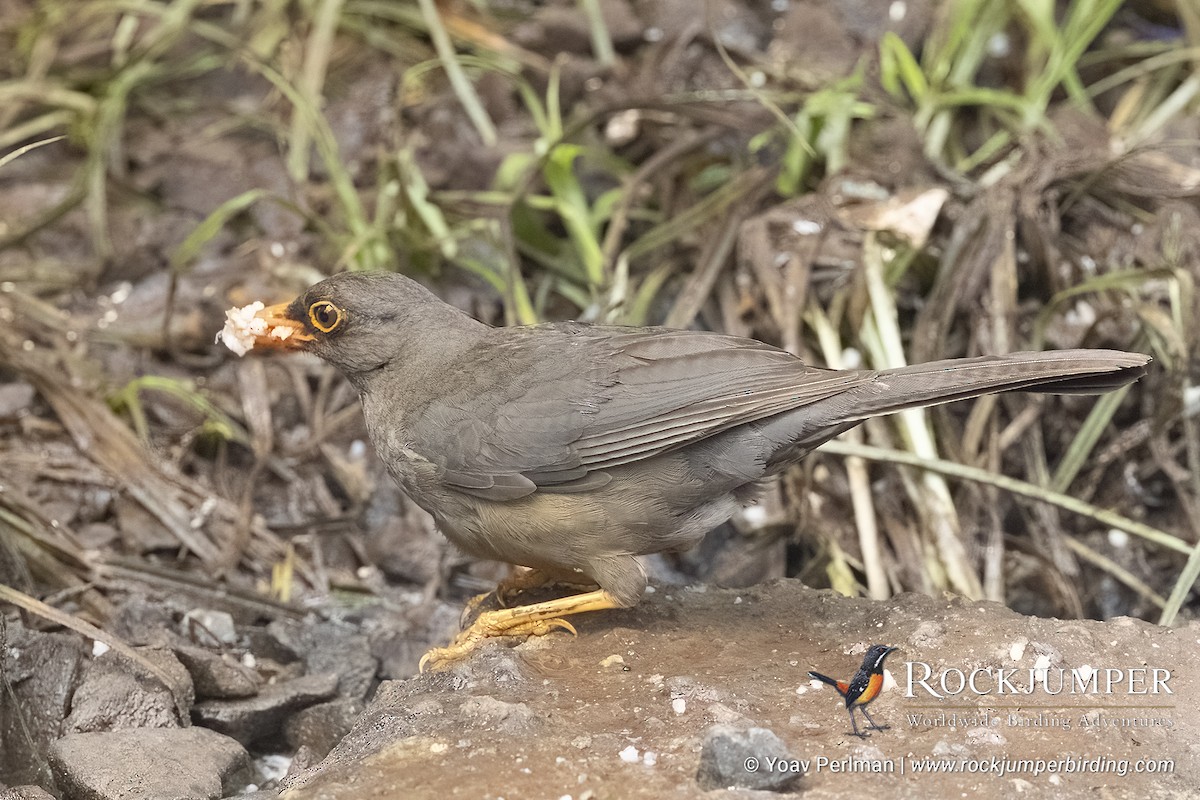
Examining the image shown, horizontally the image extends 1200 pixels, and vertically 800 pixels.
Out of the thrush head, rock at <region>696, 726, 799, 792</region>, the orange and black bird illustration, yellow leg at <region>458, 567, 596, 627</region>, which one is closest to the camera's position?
rock at <region>696, 726, 799, 792</region>

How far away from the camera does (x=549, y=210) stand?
6348 millimetres

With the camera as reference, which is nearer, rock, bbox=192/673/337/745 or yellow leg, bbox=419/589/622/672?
yellow leg, bbox=419/589/622/672

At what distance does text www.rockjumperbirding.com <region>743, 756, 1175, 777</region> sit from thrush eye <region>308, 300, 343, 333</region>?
1.99 m

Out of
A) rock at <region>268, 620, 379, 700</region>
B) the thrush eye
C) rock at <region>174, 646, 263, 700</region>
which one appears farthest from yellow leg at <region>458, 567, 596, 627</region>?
the thrush eye

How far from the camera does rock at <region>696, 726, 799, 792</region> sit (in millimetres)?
2742

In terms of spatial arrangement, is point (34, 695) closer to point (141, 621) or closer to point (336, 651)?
point (141, 621)

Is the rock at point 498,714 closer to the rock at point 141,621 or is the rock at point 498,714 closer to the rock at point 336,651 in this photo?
the rock at point 336,651

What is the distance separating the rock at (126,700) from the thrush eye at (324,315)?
1.15 meters

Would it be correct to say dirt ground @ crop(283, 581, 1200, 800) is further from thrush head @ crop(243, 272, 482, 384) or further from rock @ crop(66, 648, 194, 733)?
thrush head @ crop(243, 272, 482, 384)

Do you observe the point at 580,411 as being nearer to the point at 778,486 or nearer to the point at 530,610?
the point at 530,610

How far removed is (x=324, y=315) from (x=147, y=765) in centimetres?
144

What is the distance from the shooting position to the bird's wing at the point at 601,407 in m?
3.49

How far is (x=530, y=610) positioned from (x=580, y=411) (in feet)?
2.06

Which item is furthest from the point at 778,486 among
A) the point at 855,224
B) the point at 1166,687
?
the point at 1166,687
